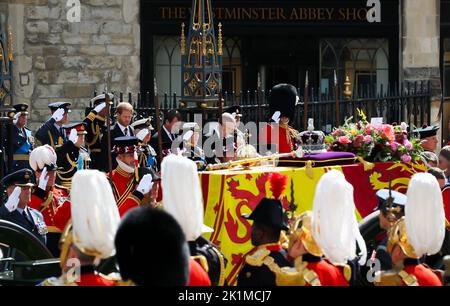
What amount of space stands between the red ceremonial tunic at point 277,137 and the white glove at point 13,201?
316 cm

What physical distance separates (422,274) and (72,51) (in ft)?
39.5

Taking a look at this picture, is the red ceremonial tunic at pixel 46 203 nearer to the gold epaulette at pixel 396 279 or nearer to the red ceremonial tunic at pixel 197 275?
the red ceremonial tunic at pixel 197 275

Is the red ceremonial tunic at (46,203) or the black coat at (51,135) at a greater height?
the black coat at (51,135)

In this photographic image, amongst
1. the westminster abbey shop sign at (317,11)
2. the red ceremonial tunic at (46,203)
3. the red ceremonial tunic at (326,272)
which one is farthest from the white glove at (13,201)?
the westminster abbey shop sign at (317,11)

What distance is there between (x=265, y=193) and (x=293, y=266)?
2.29 meters

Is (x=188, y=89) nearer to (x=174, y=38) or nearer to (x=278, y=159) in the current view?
(x=278, y=159)

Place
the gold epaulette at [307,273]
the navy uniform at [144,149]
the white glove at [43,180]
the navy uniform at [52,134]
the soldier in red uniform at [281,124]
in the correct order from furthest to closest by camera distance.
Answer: the navy uniform at [52,134]
the soldier in red uniform at [281,124]
the navy uniform at [144,149]
the white glove at [43,180]
the gold epaulette at [307,273]

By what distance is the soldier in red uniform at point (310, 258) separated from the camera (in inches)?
343

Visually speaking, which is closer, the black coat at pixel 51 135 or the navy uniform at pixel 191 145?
the navy uniform at pixel 191 145

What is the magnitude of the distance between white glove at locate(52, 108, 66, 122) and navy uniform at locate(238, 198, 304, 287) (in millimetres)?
7071

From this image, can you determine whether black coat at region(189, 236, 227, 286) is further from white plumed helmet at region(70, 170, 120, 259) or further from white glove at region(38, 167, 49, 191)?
white glove at region(38, 167, 49, 191)

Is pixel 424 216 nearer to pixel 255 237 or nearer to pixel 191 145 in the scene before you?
pixel 255 237

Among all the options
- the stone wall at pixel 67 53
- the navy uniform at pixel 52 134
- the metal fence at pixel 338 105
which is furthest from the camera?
the stone wall at pixel 67 53

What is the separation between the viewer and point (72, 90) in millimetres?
20062
